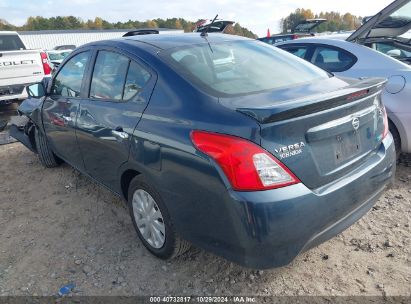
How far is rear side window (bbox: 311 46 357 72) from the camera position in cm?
440

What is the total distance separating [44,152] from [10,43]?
5.15 metres

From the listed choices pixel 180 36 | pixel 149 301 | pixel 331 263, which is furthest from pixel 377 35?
pixel 149 301

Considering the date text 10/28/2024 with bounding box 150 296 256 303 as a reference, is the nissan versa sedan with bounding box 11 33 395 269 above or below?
above

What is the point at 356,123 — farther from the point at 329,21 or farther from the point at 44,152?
the point at 329,21

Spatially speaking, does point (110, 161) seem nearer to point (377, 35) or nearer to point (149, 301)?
point (149, 301)

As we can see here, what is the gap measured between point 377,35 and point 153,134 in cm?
414

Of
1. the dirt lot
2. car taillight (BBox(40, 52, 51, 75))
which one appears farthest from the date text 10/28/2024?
car taillight (BBox(40, 52, 51, 75))

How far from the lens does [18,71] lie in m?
7.39

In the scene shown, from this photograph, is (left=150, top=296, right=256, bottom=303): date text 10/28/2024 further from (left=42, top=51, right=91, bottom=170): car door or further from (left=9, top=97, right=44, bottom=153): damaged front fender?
(left=9, top=97, right=44, bottom=153): damaged front fender

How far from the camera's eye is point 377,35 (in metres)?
5.07

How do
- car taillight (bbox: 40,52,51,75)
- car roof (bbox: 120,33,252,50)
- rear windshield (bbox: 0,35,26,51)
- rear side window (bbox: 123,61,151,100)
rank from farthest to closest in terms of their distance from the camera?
rear windshield (bbox: 0,35,26,51) < car taillight (bbox: 40,52,51,75) < car roof (bbox: 120,33,252,50) < rear side window (bbox: 123,61,151,100)

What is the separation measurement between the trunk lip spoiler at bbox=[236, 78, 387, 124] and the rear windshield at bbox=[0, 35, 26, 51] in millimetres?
8226

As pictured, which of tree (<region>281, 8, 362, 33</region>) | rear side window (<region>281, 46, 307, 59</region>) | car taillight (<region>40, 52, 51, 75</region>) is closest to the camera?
rear side window (<region>281, 46, 307, 59</region>)

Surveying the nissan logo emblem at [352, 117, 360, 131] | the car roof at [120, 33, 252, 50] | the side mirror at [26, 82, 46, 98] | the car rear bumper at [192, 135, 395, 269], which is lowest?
the car rear bumper at [192, 135, 395, 269]
